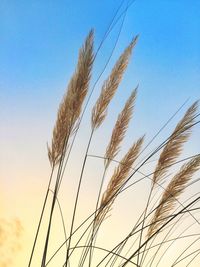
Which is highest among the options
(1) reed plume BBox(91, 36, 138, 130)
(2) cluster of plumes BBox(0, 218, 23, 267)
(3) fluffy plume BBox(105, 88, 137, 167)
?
(1) reed plume BBox(91, 36, 138, 130)

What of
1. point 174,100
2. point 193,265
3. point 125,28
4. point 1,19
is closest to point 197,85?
point 174,100

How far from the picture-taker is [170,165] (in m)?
1.46

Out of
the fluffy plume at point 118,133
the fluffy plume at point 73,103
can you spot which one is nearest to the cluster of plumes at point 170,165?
the fluffy plume at point 118,133

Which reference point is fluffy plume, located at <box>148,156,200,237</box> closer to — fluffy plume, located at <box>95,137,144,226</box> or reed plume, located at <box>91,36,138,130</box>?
fluffy plume, located at <box>95,137,144,226</box>

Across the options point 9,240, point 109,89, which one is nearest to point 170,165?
point 109,89

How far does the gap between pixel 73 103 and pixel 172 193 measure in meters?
0.39

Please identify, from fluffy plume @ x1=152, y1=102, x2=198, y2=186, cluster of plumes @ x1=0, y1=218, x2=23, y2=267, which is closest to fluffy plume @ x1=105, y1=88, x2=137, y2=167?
fluffy plume @ x1=152, y1=102, x2=198, y2=186

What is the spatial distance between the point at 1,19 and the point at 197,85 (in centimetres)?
71

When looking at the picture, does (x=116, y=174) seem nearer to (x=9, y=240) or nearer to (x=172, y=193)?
(x=172, y=193)

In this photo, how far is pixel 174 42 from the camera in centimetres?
170

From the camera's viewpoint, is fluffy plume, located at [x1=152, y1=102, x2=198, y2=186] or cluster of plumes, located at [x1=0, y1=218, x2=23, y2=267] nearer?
fluffy plume, located at [x1=152, y1=102, x2=198, y2=186]

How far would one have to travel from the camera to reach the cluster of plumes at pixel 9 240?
Answer: 155 centimetres

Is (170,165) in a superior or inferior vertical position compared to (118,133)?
inferior

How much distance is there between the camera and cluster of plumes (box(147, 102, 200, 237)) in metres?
1.43
